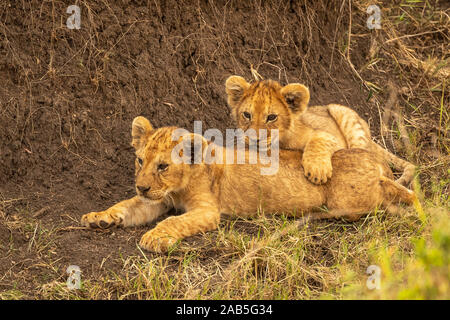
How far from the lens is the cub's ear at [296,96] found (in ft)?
19.4

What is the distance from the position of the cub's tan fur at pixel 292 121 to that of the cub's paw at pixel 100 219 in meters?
1.47

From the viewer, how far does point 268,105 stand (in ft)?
19.4

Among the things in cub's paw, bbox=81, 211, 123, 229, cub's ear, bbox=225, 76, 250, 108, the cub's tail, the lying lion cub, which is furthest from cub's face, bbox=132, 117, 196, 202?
the cub's tail

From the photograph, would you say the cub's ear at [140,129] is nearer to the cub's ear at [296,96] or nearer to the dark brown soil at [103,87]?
the dark brown soil at [103,87]

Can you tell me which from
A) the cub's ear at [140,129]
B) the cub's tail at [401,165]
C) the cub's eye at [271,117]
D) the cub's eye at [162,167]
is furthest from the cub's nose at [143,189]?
the cub's tail at [401,165]

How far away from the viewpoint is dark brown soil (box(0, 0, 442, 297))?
5.45 meters

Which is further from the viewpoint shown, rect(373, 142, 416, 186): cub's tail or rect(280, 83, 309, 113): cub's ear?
rect(373, 142, 416, 186): cub's tail

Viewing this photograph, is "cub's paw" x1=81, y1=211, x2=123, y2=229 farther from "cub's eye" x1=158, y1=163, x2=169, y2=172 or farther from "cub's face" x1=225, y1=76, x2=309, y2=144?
"cub's face" x1=225, y1=76, x2=309, y2=144

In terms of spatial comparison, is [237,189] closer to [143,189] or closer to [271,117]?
[271,117]

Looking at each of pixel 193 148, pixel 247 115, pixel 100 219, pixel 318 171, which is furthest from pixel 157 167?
pixel 318 171

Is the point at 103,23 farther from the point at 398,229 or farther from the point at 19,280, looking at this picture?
the point at 398,229

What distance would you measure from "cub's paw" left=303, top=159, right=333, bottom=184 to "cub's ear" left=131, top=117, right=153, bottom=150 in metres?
1.44

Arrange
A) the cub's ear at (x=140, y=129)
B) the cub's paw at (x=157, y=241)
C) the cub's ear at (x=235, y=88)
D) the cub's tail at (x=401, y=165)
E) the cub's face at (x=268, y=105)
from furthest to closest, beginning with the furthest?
the cub's tail at (x=401, y=165), the cub's ear at (x=235, y=88), the cub's face at (x=268, y=105), the cub's ear at (x=140, y=129), the cub's paw at (x=157, y=241)

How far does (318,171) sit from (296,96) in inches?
33.6
